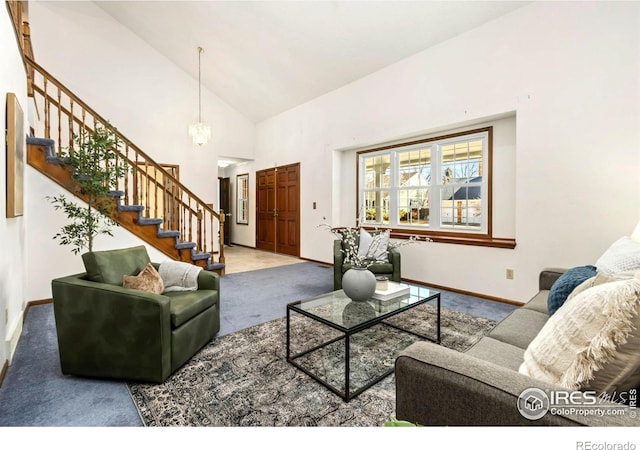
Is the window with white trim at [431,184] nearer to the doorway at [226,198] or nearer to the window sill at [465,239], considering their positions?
the window sill at [465,239]

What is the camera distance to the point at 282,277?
4887 mm

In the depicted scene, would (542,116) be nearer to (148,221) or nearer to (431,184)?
(431,184)

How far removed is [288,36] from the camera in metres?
4.61

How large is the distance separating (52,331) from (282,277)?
279 cm

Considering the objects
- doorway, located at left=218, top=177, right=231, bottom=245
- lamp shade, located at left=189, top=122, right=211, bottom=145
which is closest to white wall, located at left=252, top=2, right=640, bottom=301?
lamp shade, located at left=189, top=122, right=211, bottom=145

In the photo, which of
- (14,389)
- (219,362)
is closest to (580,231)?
(219,362)

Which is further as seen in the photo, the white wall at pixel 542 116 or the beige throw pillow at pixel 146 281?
the white wall at pixel 542 116

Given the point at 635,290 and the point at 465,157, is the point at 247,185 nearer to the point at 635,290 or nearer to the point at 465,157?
the point at 465,157

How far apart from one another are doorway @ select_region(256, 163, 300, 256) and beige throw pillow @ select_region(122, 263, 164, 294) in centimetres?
429

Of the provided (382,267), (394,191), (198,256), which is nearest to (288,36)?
(394,191)

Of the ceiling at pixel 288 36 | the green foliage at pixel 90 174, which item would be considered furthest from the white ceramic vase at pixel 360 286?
the ceiling at pixel 288 36

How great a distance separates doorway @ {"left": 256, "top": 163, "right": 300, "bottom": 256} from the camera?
21.9 feet

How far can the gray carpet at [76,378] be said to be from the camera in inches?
63.7

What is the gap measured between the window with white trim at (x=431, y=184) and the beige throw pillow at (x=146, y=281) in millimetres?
3577
